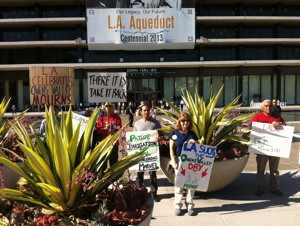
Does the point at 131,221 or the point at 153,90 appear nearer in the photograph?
the point at 131,221

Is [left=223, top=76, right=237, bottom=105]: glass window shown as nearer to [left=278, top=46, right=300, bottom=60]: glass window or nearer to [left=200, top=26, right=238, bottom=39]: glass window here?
[left=200, top=26, right=238, bottom=39]: glass window

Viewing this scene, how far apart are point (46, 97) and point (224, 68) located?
3396cm

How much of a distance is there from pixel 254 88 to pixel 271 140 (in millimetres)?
37583

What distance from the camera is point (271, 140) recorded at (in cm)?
555

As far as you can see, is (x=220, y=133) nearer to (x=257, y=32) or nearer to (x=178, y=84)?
(x=178, y=84)

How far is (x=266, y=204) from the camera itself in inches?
203

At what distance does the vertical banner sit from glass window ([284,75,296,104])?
131 ft

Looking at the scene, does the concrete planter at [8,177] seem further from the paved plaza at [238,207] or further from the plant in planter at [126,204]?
the paved plaza at [238,207]

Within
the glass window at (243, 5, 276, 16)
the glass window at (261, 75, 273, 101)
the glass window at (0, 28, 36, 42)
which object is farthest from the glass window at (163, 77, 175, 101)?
the glass window at (0, 28, 36, 42)

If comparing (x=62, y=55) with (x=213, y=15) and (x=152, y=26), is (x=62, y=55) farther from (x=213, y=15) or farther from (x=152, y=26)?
(x=213, y=15)

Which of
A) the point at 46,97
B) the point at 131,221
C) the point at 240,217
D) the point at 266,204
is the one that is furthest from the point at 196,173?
the point at 46,97

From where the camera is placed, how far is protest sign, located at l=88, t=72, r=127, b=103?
6.97 meters

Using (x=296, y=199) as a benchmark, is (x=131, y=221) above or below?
above

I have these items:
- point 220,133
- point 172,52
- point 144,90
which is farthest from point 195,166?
point 144,90
